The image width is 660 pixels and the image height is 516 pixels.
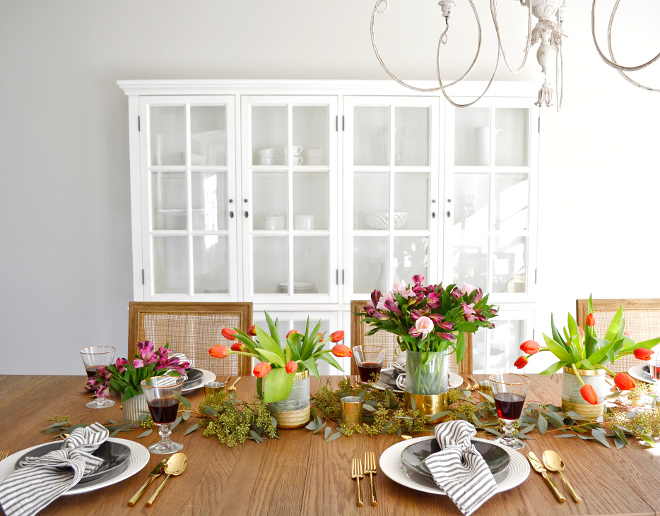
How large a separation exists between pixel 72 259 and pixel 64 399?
1.74m

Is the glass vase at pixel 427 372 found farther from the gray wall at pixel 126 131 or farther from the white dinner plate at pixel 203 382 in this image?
the gray wall at pixel 126 131

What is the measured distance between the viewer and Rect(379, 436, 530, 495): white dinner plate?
3.37 feet

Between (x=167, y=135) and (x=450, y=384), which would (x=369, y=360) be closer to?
(x=450, y=384)

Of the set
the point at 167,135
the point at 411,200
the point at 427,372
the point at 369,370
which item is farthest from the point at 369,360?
the point at 167,135

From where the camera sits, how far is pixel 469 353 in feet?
6.48

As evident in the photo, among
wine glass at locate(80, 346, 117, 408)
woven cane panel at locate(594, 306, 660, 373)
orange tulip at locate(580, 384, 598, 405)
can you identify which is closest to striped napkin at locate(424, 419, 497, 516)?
orange tulip at locate(580, 384, 598, 405)

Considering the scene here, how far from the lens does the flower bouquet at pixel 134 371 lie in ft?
4.63

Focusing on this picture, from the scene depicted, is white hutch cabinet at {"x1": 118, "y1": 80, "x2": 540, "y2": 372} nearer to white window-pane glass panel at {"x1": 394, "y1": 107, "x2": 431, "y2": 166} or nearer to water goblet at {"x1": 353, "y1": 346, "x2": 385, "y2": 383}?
white window-pane glass panel at {"x1": 394, "y1": 107, "x2": 431, "y2": 166}

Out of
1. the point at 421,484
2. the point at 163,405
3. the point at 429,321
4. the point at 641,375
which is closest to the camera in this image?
the point at 421,484

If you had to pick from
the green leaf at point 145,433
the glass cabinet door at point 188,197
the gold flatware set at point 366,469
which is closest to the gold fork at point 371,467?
the gold flatware set at point 366,469

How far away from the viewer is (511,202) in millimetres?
2846

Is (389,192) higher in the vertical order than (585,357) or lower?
higher

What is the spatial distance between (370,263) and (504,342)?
0.76 meters

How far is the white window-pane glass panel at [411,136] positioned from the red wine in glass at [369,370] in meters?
1.47
